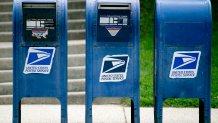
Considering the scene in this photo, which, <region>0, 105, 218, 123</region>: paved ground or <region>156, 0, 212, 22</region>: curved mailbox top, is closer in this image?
<region>156, 0, 212, 22</region>: curved mailbox top

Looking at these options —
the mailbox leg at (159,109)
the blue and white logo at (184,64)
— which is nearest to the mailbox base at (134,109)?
the mailbox leg at (159,109)

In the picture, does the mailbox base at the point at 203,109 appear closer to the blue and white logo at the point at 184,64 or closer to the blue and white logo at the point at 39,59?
the blue and white logo at the point at 184,64

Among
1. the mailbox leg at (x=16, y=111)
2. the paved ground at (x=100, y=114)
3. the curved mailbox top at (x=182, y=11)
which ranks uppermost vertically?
the curved mailbox top at (x=182, y=11)

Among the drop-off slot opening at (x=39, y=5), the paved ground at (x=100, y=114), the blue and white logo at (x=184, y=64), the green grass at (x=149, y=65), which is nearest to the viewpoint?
the drop-off slot opening at (x=39, y=5)

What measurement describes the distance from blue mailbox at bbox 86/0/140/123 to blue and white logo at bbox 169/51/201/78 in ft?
1.29

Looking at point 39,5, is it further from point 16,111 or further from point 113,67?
point 16,111

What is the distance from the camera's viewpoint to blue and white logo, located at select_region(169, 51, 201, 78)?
5969mm

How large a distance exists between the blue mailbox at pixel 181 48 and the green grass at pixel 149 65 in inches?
71.8

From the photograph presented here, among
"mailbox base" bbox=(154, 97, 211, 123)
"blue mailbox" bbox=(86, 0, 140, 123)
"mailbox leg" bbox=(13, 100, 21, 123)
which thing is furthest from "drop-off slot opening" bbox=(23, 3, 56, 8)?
"mailbox base" bbox=(154, 97, 211, 123)

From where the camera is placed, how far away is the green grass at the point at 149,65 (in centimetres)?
788

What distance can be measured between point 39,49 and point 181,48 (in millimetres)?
1469

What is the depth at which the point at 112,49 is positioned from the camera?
19.5ft

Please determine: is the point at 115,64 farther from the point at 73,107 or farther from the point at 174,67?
the point at 73,107

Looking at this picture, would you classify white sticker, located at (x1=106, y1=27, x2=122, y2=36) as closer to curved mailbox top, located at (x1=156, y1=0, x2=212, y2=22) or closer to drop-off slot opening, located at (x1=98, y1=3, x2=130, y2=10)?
drop-off slot opening, located at (x1=98, y1=3, x2=130, y2=10)
